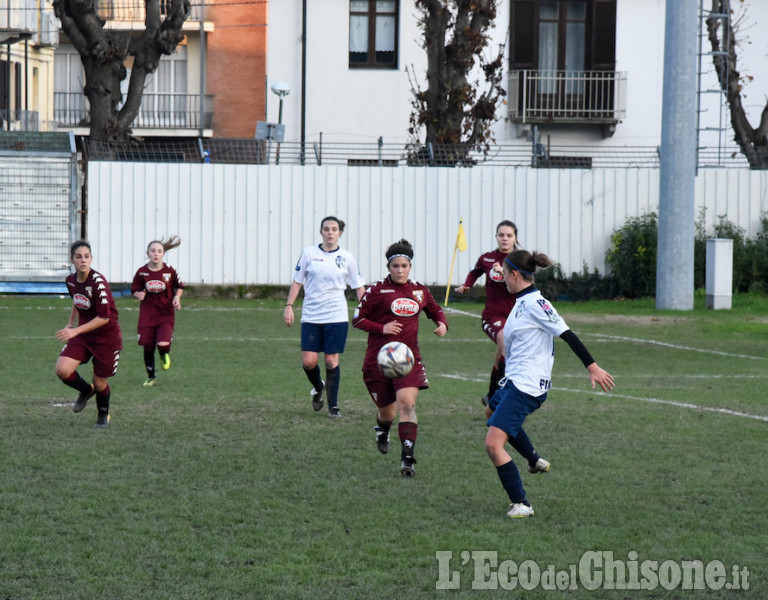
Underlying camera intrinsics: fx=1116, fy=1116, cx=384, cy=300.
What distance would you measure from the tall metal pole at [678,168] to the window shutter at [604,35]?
12494mm

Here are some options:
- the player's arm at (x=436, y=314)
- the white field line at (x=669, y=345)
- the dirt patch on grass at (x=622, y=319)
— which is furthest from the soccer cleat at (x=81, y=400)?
the dirt patch on grass at (x=622, y=319)

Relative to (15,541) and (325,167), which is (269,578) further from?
(325,167)

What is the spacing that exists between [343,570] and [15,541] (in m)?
1.88

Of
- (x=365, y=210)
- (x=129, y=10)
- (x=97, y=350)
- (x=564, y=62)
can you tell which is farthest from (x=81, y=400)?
(x=129, y=10)

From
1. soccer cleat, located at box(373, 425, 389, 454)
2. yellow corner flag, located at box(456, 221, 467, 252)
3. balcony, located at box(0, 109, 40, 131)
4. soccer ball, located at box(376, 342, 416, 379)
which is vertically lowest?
soccer cleat, located at box(373, 425, 389, 454)

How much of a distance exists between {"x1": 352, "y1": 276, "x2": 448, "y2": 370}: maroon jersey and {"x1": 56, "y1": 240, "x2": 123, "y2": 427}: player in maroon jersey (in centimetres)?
245

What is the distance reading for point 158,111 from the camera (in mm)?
39906

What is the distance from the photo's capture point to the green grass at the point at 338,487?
19.0 feet

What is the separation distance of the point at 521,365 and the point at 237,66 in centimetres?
3340

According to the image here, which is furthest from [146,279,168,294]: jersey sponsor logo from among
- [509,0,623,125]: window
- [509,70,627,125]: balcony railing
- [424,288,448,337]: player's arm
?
[509,70,627,125]: balcony railing

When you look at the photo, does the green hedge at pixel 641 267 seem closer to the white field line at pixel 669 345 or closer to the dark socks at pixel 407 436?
the white field line at pixel 669 345

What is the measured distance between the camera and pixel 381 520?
6812 millimetres

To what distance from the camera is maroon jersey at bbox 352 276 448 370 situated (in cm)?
873

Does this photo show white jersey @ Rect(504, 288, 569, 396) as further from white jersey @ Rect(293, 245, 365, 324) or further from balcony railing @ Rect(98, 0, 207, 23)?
balcony railing @ Rect(98, 0, 207, 23)
